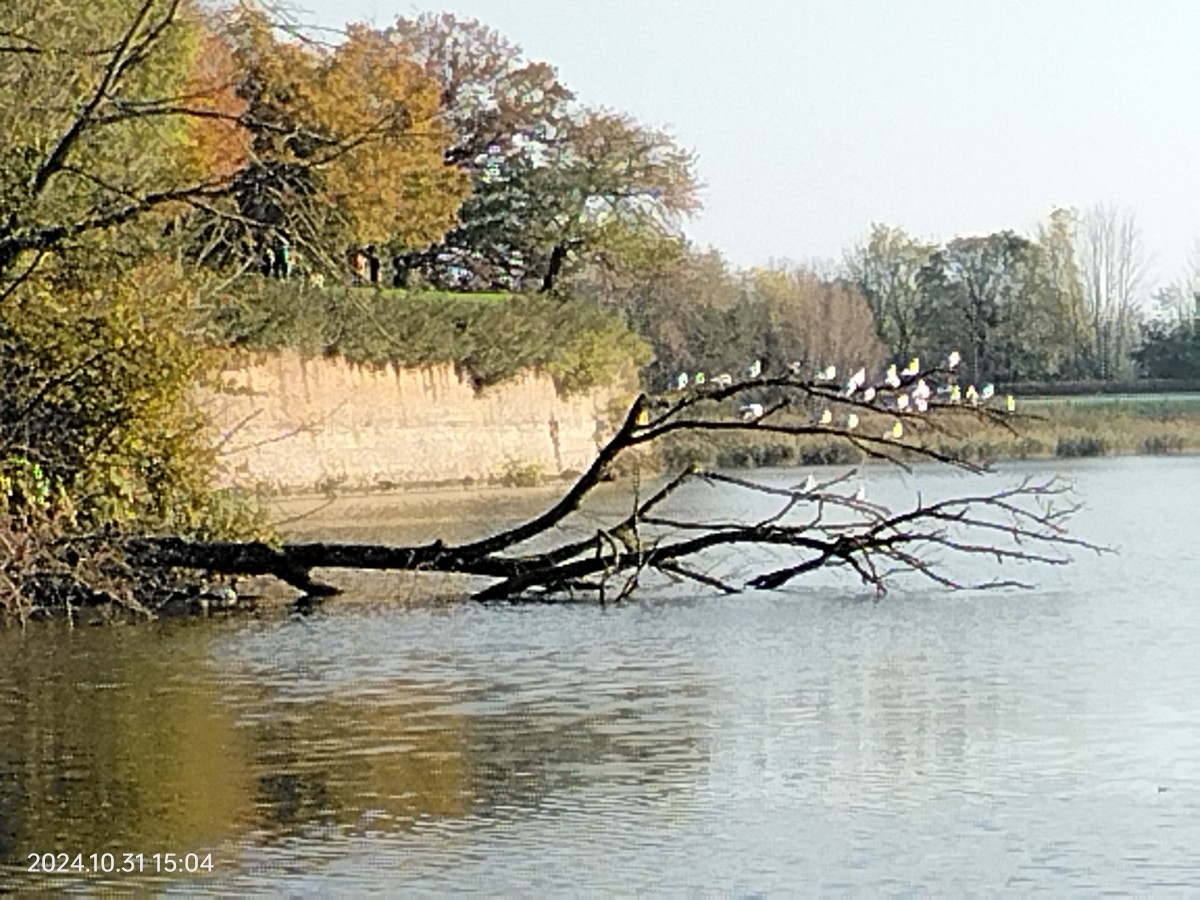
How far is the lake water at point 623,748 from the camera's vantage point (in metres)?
9.75

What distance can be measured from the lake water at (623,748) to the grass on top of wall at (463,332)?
66.0ft

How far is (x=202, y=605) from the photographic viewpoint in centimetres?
2066

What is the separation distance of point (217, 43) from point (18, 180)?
9.20m

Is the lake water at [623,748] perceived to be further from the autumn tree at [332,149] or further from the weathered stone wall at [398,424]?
the weathered stone wall at [398,424]

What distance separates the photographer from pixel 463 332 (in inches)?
1943

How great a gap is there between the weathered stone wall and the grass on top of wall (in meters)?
0.37

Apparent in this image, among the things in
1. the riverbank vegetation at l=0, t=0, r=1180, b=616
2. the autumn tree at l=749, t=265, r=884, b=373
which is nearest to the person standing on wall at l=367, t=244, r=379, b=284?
the riverbank vegetation at l=0, t=0, r=1180, b=616

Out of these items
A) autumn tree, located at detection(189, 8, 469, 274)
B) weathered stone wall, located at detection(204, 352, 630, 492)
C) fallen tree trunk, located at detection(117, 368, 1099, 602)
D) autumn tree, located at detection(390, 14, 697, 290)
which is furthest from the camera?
autumn tree, located at detection(390, 14, 697, 290)

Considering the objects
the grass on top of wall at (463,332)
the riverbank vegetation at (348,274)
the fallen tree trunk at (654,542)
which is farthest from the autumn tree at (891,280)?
the fallen tree trunk at (654,542)

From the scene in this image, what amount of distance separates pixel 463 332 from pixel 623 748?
37070 mm

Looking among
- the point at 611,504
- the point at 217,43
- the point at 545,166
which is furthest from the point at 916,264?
the point at 217,43

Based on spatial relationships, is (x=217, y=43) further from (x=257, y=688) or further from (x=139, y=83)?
(x=257, y=688)

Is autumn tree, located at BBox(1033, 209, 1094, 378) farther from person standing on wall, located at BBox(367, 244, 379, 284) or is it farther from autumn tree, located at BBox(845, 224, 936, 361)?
person standing on wall, located at BBox(367, 244, 379, 284)
